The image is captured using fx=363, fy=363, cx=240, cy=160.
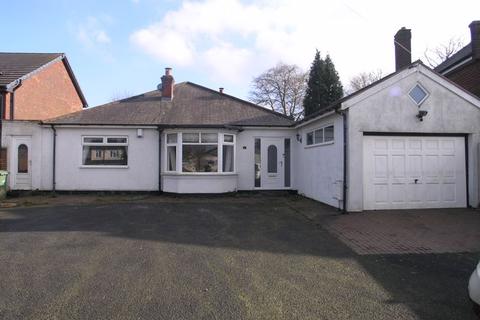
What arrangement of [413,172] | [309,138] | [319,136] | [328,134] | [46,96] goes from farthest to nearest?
1. [46,96]
2. [309,138]
3. [319,136]
4. [328,134]
5. [413,172]

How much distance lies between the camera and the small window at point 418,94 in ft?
34.9

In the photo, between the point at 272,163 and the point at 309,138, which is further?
the point at 272,163

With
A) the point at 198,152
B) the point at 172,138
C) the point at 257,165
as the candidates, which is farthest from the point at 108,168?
the point at 257,165

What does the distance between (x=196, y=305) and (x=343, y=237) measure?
4.28 m

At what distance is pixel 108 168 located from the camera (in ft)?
48.2

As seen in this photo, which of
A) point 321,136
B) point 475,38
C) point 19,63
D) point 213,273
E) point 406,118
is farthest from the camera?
point 19,63

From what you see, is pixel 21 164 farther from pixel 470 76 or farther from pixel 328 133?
pixel 470 76

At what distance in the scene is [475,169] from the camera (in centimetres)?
1094

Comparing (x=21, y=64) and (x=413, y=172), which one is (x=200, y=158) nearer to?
(x=413, y=172)

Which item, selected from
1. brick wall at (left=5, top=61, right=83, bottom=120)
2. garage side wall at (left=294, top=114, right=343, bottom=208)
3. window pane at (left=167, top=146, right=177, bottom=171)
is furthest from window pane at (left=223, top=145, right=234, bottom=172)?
brick wall at (left=5, top=61, right=83, bottom=120)

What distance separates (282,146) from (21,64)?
1348 cm

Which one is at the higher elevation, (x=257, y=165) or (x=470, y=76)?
(x=470, y=76)

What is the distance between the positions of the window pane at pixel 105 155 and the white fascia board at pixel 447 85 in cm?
1117

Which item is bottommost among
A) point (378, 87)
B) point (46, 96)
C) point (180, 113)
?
point (378, 87)
